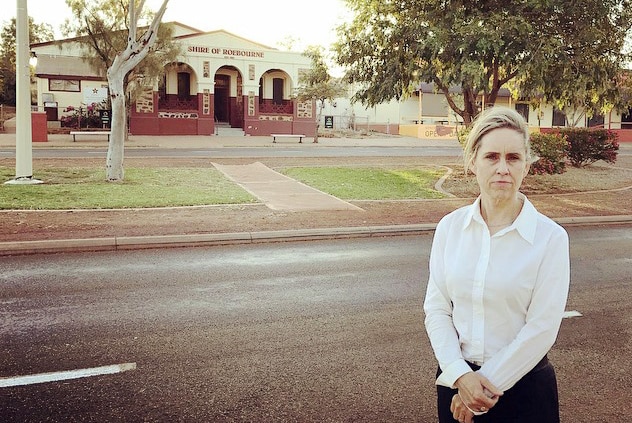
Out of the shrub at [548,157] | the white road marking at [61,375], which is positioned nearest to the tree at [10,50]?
the shrub at [548,157]

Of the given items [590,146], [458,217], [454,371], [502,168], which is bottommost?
[454,371]

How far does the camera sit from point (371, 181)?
720 inches

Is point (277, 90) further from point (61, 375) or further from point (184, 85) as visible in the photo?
point (61, 375)

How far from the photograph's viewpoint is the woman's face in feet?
8.04

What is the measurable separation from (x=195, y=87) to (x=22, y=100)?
30.3 meters

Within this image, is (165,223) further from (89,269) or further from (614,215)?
(614,215)

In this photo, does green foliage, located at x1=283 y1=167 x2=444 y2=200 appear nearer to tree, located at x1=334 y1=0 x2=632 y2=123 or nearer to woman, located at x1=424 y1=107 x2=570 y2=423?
tree, located at x1=334 y1=0 x2=632 y2=123

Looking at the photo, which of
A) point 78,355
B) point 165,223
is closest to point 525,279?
point 78,355

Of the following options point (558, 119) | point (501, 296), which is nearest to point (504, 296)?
point (501, 296)

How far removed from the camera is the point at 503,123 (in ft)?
8.07

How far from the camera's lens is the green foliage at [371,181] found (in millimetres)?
15695

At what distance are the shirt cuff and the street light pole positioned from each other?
15.0 metres

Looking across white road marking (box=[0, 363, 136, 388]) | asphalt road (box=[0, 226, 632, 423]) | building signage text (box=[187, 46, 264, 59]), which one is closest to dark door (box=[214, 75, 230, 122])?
building signage text (box=[187, 46, 264, 59])

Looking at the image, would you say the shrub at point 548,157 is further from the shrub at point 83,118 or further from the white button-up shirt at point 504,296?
the shrub at point 83,118
